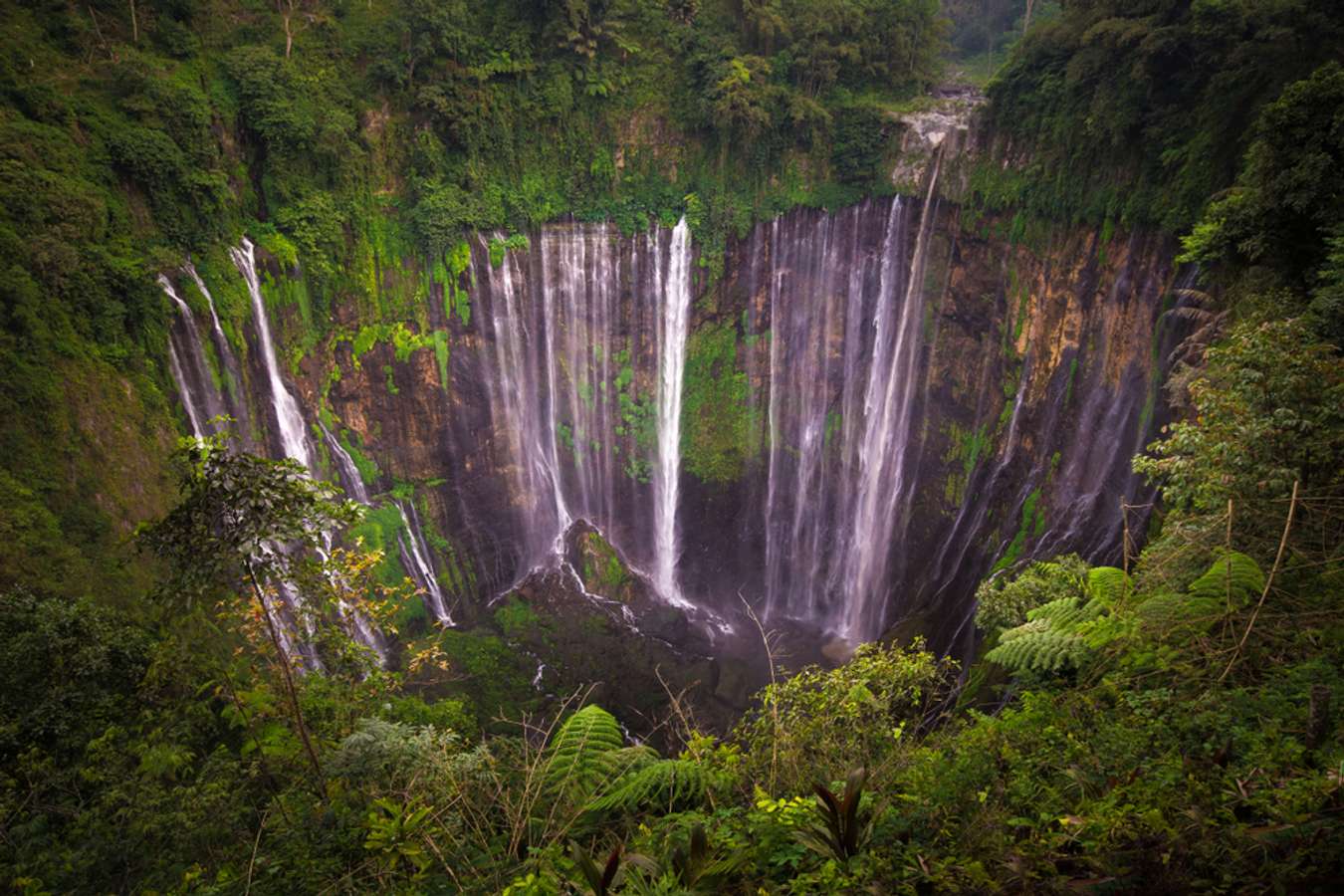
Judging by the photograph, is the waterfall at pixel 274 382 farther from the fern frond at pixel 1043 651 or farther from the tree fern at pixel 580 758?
the fern frond at pixel 1043 651

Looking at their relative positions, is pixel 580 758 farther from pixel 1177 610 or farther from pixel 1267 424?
pixel 1267 424

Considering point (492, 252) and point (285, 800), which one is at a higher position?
point (492, 252)

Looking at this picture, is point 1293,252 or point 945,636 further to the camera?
point 945,636

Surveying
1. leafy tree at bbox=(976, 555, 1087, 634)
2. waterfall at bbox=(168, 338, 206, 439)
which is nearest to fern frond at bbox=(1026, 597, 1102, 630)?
leafy tree at bbox=(976, 555, 1087, 634)

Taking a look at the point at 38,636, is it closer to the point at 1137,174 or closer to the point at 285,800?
the point at 285,800

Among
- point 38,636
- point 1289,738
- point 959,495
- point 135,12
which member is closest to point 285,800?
point 38,636
